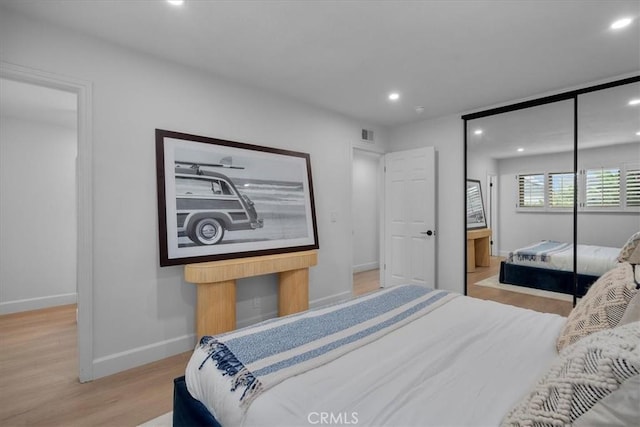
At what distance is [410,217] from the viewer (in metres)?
4.53

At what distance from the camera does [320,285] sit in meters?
3.95

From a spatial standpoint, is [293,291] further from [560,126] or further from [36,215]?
[36,215]

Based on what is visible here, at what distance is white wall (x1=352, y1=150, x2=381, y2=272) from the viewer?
6.32 m

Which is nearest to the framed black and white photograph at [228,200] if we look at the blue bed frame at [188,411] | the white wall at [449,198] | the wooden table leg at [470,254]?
the blue bed frame at [188,411]

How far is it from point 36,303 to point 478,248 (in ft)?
18.6

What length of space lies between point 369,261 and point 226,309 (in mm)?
4191

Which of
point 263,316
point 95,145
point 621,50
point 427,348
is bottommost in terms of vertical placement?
point 263,316

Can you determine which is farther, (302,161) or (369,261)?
(369,261)

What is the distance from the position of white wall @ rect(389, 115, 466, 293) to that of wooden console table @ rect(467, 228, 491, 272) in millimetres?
84

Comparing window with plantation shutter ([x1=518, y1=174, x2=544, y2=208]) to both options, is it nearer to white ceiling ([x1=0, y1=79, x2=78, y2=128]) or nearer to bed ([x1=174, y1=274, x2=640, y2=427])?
bed ([x1=174, y1=274, x2=640, y2=427])

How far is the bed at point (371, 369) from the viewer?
3.36 feet

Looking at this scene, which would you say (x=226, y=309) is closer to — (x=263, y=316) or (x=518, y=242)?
(x=263, y=316)

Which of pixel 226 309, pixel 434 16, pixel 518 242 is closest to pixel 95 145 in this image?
pixel 226 309

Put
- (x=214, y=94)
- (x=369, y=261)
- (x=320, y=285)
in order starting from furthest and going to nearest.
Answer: (x=369, y=261)
(x=320, y=285)
(x=214, y=94)
